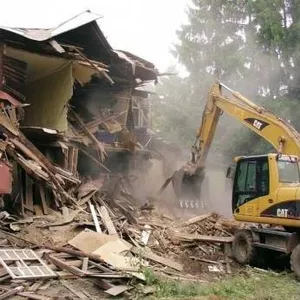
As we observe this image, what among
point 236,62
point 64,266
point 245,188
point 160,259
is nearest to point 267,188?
point 245,188

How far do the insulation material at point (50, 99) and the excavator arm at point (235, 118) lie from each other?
4500 mm

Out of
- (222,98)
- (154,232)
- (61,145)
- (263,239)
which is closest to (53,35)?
(61,145)

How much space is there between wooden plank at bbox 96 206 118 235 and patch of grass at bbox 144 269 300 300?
9.96 ft

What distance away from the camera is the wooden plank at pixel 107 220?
11.9 metres

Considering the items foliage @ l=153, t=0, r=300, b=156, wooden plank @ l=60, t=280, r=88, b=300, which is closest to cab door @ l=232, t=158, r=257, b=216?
wooden plank @ l=60, t=280, r=88, b=300

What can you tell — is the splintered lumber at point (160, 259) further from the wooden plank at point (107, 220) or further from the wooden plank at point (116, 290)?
the wooden plank at point (116, 290)

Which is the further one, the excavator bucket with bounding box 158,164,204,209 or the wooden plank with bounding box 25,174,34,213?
the excavator bucket with bounding box 158,164,204,209

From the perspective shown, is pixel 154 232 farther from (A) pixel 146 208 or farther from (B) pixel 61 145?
(B) pixel 61 145

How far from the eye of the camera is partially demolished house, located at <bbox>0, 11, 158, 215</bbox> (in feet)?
42.0

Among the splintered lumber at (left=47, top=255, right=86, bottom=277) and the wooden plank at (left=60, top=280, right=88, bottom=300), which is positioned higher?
the splintered lumber at (left=47, top=255, right=86, bottom=277)

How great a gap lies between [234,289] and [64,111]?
29.4 feet

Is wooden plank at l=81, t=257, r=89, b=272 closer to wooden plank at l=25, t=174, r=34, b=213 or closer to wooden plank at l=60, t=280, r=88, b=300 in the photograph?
wooden plank at l=60, t=280, r=88, b=300

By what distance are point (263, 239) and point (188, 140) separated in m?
19.1

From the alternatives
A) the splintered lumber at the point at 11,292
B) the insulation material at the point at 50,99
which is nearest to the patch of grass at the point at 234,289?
the splintered lumber at the point at 11,292
